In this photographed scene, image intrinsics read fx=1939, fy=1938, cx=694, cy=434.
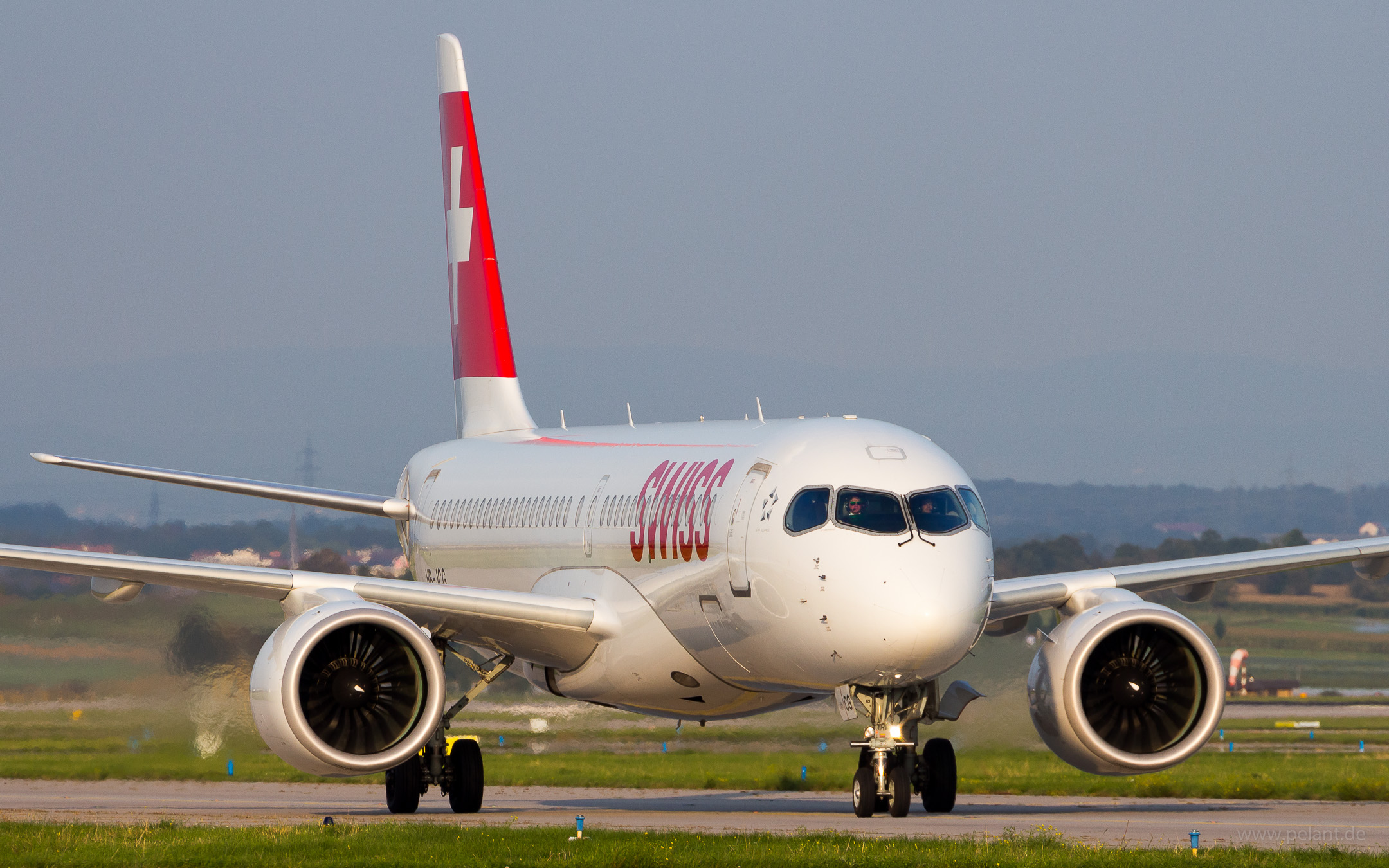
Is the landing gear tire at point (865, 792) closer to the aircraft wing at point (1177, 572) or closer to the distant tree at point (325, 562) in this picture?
the aircraft wing at point (1177, 572)

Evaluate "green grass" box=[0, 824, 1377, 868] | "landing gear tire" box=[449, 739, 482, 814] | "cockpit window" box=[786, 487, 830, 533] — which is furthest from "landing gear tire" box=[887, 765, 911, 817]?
"landing gear tire" box=[449, 739, 482, 814]

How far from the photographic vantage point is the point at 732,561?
19359 millimetres

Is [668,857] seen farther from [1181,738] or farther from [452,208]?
[452,208]

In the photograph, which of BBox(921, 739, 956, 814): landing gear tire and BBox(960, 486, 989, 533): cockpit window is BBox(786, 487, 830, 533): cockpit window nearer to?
BBox(960, 486, 989, 533): cockpit window

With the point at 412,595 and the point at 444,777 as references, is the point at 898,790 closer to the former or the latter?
the point at 412,595

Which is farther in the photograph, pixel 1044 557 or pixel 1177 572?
pixel 1044 557

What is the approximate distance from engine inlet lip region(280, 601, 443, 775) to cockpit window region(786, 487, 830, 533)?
4.08 meters

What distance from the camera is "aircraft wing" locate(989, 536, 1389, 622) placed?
69.9 ft

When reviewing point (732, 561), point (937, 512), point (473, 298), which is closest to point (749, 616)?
point (732, 561)

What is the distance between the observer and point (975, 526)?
18344 mm

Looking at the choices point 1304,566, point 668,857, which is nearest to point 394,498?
point 1304,566

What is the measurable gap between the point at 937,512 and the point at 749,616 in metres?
2.28

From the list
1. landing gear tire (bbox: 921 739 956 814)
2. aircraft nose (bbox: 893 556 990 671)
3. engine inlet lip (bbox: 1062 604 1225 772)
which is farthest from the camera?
landing gear tire (bbox: 921 739 956 814)

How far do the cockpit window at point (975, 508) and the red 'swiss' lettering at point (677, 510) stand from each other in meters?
2.75
